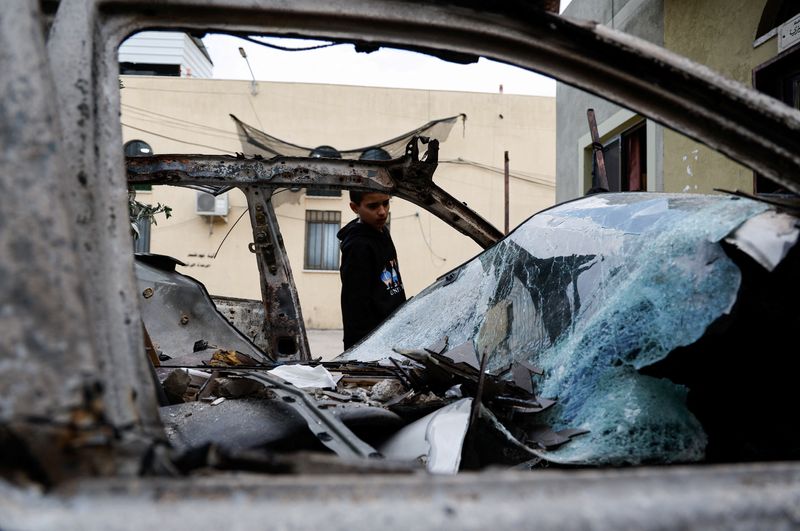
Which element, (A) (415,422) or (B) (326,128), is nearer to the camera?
(A) (415,422)

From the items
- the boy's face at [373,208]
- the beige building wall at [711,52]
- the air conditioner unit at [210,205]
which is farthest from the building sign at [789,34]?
the air conditioner unit at [210,205]

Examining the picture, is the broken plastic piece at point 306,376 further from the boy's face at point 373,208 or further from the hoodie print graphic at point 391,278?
the boy's face at point 373,208

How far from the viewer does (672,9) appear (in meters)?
5.45

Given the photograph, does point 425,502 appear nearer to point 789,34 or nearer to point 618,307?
point 618,307

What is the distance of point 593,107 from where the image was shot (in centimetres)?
726

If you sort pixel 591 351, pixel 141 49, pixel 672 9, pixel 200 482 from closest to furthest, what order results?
pixel 200 482 < pixel 591 351 < pixel 672 9 < pixel 141 49

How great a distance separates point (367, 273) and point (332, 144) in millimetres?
12400

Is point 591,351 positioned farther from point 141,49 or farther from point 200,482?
point 141,49

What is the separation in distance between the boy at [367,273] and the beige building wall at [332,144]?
1134 cm

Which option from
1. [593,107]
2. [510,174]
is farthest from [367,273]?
[510,174]

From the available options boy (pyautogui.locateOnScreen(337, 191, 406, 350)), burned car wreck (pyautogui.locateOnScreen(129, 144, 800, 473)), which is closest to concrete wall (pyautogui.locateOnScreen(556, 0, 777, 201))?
boy (pyautogui.locateOnScreen(337, 191, 406, 350))

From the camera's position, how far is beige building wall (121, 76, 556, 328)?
14852 millimetres

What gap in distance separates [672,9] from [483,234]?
380cm

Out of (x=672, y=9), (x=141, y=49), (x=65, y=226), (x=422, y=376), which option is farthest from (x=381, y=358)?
(x=141, y=49)
